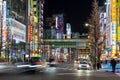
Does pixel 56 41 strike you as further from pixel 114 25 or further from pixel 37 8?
pixel 114 25

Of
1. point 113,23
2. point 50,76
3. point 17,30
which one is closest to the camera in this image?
point 50,76

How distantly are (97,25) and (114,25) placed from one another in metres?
38.3

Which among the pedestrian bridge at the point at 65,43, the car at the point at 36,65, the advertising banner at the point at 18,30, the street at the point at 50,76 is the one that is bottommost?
the street at the point at 50,76

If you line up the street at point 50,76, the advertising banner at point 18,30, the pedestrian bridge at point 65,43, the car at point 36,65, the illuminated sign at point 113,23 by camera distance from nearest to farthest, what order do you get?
1. the street at point 50,76
2. the car at point 36,65
3. the illuminated sign at point 113,23
4. the advertising banner at point 18,30
5. the pedestrian bridge at point 65,43

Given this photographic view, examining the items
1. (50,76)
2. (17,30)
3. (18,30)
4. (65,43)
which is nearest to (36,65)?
(50,76)

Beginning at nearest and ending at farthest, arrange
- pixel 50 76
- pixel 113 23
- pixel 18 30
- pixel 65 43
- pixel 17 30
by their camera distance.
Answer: pixel 50 76 < pixel 113 23 < pixel 17 30 < pixel 18 30 < pixel 65 43

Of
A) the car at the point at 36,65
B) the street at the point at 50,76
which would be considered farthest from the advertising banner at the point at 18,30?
the street at the point at 50,76

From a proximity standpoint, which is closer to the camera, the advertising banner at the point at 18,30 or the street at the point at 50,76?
the street at the point at 50,76

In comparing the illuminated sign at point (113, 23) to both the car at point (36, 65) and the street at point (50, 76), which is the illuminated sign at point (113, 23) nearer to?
the car at point (36, 65)

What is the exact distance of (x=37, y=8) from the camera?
175 metres

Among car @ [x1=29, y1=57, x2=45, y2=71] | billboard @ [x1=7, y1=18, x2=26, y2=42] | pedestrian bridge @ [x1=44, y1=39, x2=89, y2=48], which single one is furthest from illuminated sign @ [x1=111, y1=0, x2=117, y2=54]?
car @ [x1=29, y1=57, x2=45, y2=71]

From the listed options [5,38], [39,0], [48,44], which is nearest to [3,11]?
[5,38]

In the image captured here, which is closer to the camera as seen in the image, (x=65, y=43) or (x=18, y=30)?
(x=18, y=30)

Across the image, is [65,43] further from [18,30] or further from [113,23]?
[113,23]
